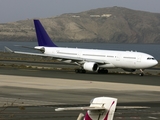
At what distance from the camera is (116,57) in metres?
60.7

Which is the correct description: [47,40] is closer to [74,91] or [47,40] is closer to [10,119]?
[74,91]

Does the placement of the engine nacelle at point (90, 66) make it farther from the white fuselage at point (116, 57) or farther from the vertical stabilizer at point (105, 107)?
the vertical stabilizer at point (105, 107)

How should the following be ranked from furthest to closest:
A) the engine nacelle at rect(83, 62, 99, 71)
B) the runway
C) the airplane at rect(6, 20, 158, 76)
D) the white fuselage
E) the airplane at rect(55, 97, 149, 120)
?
the engine nacelle at rect(83, 62, 99, 71) < the airplane at rect(6, 20, 158, 76) < the white fuselage < the runway < the airplane at rect(55, 97, 149, 120)

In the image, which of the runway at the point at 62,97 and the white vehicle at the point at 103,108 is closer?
the white vehicle at the point at 103,108

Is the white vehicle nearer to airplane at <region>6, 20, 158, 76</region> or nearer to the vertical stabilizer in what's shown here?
the vertical stabilizer

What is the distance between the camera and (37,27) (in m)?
72.3

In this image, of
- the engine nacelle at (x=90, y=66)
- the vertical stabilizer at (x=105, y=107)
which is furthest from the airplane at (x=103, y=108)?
the engine nacelle at (x=90, y=66)

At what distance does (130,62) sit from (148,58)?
2248 millimetres

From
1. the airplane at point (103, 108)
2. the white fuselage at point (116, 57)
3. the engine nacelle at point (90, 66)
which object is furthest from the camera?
the engine nacelle at point (90, 66)

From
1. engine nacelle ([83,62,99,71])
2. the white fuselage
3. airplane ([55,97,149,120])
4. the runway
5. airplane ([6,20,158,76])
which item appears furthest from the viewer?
Answer: engine nacelle ([83,62,99,71])

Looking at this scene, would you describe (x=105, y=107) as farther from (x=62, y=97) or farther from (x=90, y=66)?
(x=90, y=66)

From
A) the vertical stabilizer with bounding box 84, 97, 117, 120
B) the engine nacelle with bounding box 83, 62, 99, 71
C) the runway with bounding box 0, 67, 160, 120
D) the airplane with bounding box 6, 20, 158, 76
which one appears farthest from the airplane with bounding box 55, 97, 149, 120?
the engine nacelle with bounding box 83, 62, 99, 71

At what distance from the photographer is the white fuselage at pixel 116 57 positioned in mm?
58969

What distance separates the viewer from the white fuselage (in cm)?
5897
